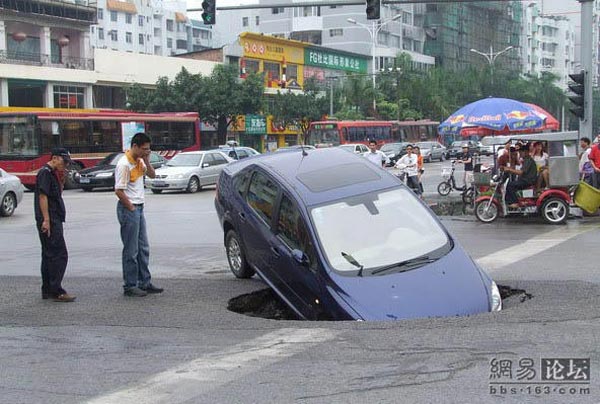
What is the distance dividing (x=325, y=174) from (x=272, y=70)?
60.9m

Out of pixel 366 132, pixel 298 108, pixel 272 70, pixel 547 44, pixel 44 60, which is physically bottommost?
pixel 366 132

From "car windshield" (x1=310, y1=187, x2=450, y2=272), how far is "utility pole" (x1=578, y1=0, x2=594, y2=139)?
11.9 metres

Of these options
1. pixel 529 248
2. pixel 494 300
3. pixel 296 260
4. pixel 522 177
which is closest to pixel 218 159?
pixel 522 177

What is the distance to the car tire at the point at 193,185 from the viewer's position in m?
28.0

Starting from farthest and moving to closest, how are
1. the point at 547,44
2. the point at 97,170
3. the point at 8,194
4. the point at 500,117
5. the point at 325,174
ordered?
the point at 547,44 → the point at 97,170 → the point at 500,117 → the point at 8,194 → the point at 325,174

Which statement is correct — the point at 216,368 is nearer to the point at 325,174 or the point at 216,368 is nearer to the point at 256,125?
the point at 325,174

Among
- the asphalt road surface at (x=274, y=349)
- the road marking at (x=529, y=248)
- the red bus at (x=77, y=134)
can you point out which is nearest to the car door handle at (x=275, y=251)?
the asphalt road surface at (x=274, y=349)

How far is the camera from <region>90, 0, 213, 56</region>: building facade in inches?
3725

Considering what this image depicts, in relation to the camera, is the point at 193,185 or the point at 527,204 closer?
the point at 527,204

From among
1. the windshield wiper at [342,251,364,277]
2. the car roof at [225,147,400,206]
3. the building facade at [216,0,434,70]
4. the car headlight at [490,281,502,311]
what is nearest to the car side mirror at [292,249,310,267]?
the windshield wiper at [342,251,364,277]

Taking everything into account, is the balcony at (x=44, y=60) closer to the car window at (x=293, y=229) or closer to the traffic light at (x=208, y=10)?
the traffic light at (x=208, y=10)

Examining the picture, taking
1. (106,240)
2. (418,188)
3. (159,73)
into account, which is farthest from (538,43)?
(106,240)

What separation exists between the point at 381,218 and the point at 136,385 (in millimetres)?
3353

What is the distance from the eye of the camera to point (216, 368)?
564 centimetres
